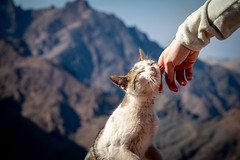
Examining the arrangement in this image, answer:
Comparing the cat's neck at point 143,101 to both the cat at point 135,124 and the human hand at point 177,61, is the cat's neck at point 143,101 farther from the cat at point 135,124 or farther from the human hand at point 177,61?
the human hand at point 177,61

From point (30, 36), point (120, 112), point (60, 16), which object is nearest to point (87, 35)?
point (60, 16)

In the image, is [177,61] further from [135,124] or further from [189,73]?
[135,124]

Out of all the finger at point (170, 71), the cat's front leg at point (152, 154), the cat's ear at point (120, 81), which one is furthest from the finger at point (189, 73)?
the cat's front leg at point (152, 154)

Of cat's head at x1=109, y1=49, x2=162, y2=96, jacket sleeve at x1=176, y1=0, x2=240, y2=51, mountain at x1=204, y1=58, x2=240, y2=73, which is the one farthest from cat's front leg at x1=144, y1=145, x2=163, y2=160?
mountain at x1=204, y1=58, x2=240, y2=73

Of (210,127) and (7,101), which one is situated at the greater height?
(210,127)

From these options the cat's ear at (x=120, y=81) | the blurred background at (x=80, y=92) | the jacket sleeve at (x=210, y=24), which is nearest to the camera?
the jacket sleeve at (x=210, y=24)

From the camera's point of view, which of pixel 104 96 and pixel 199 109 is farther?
pixel 199 109

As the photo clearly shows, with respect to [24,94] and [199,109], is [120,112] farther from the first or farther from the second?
[199,109]
